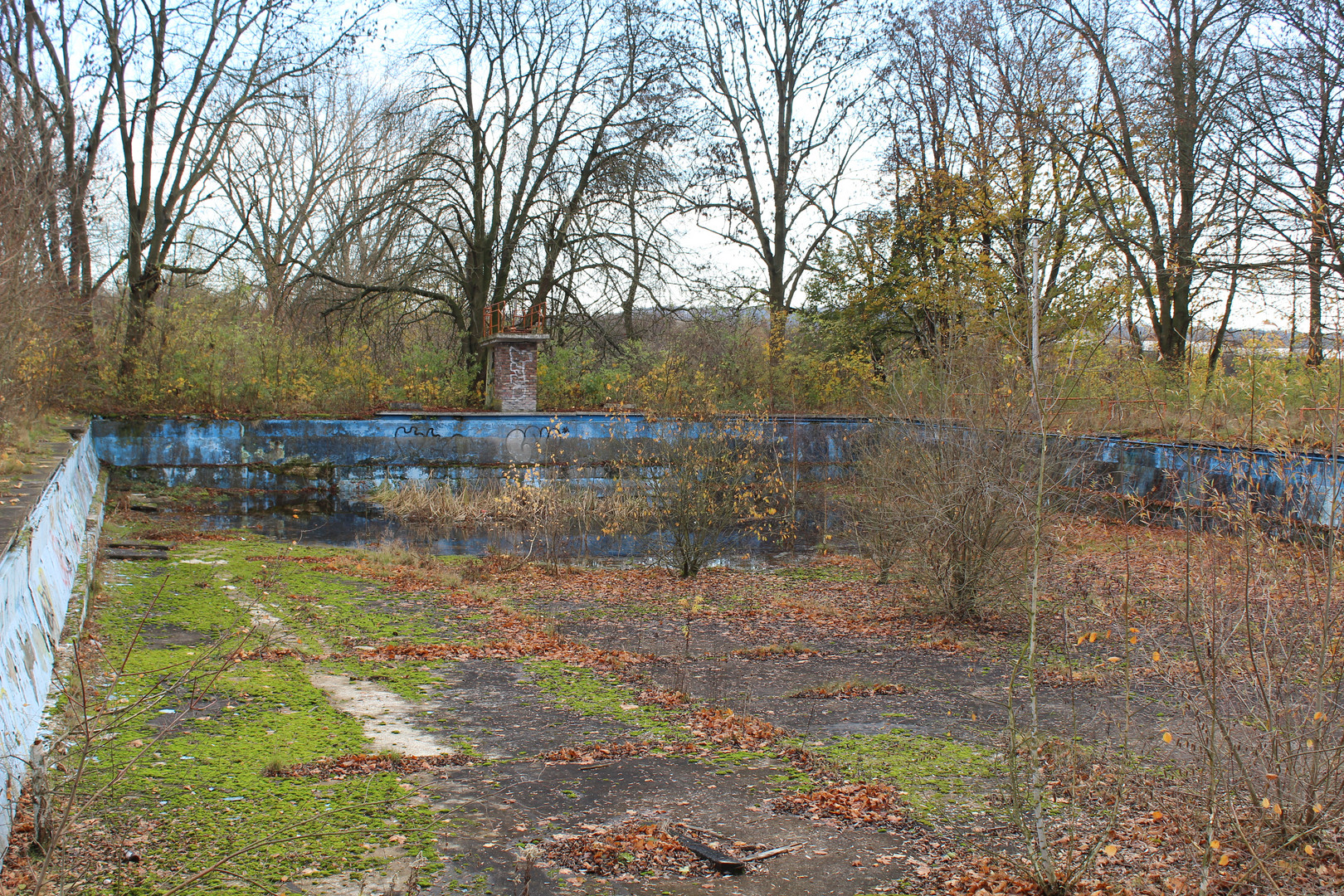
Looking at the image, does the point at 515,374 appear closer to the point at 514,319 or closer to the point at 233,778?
the point at 514,319

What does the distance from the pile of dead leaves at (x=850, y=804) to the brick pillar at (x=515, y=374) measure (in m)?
22.8

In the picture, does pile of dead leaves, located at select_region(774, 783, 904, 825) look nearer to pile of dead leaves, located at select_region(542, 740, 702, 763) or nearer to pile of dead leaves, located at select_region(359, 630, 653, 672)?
pile of dead leaves, located at select_region(542, 740, 702, 763)

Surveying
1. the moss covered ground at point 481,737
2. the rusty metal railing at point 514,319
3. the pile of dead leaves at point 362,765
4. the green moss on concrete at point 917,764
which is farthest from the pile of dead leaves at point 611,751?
the rusty metal railing at point 514,319

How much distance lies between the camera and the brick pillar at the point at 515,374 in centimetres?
2716

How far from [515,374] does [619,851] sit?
929 inches

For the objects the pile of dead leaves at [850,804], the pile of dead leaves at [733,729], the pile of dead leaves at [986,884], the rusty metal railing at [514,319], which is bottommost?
the pile of dead leaves at [733,729]

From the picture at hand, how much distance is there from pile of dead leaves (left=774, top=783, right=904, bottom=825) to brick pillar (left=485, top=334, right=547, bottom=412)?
2276 centimetres

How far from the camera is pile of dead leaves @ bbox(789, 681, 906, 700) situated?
292 inches

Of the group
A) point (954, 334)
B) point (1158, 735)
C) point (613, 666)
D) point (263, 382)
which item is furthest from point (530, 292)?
point (1158, 735)

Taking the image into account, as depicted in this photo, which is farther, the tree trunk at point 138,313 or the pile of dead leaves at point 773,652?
the tree trunk at point 138,313

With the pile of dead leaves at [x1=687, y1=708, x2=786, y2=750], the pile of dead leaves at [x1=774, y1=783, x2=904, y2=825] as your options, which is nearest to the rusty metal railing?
the pile of dead leaves at [x1=687, y1=708, x2=786, y2=750]

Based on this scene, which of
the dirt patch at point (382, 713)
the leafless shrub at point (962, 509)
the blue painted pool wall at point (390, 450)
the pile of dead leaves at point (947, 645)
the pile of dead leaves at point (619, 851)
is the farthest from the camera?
the blue painted pool wall at point (390, 450)

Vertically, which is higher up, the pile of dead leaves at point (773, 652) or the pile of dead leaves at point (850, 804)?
the pile of dead leaves at point (850, 804)

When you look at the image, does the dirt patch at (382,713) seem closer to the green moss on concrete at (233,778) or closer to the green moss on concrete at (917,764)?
the green moss on concrete at (233,778)
